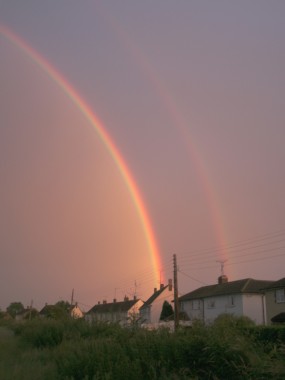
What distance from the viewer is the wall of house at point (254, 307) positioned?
4856 centimetres

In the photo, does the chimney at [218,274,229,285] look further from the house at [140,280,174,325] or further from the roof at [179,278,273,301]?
the house at [140,280,174,325]

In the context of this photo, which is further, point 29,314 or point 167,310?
point 29,314

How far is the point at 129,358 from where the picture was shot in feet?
36.5

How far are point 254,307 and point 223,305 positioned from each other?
3832mm

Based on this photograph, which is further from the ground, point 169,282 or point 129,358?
point 169,282

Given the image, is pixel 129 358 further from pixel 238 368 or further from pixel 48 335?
pixel 48 335

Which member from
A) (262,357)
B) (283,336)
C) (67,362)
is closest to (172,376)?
(262,357)

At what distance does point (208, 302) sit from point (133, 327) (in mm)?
42212

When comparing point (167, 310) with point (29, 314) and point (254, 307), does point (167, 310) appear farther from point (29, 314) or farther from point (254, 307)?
point (29, 314)

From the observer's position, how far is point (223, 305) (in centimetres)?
5206

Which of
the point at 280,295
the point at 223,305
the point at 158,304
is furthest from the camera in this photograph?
the point at 158,304

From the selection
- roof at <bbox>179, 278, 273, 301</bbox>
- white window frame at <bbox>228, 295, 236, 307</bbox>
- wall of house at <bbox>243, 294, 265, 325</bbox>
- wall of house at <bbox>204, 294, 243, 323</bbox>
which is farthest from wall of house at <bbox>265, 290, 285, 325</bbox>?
white window frame at <bbox>228, 295, 236, 307</bbox>

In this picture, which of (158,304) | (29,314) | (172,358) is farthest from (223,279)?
(172,358)

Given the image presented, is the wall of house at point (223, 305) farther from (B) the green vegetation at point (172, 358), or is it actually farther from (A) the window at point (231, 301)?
(B) the green vegetation at point (172, 358)
